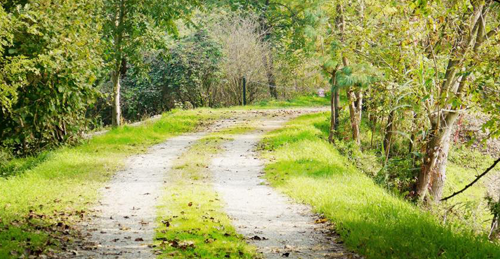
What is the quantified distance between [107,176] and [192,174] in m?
1.85

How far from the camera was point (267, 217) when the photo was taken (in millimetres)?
8688

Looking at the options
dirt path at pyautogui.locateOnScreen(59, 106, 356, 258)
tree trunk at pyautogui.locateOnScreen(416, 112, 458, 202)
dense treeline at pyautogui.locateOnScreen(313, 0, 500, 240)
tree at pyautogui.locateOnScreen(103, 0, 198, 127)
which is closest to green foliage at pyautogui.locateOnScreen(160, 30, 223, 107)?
tree at pyautogui.locateOnScreen(103, 0, 198, 127)

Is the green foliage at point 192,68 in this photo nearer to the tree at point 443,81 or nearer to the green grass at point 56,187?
the green grass at point 56,187

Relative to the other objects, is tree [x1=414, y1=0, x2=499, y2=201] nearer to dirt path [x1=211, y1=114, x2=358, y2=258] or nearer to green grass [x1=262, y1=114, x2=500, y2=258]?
green grass [x1=262, y1=114, x2=500, y2=258]

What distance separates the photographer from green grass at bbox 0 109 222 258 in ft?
23.5

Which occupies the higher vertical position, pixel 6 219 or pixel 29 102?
pixel 29 102

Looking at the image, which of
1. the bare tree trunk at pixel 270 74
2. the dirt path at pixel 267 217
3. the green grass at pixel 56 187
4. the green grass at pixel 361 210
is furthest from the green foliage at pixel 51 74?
the bare tree trunk at pixel 270 74

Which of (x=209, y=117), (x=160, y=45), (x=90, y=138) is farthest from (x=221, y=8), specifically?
(x=90, y=138)

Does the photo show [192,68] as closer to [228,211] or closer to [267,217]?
[228,211]

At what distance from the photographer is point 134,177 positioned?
1189 centimetres

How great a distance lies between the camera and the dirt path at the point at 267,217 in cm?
706

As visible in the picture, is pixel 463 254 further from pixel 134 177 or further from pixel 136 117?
pixel 136 117

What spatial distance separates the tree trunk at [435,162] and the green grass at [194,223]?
4.80 m

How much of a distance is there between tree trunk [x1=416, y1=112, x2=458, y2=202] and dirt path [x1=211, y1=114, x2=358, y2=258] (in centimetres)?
366
